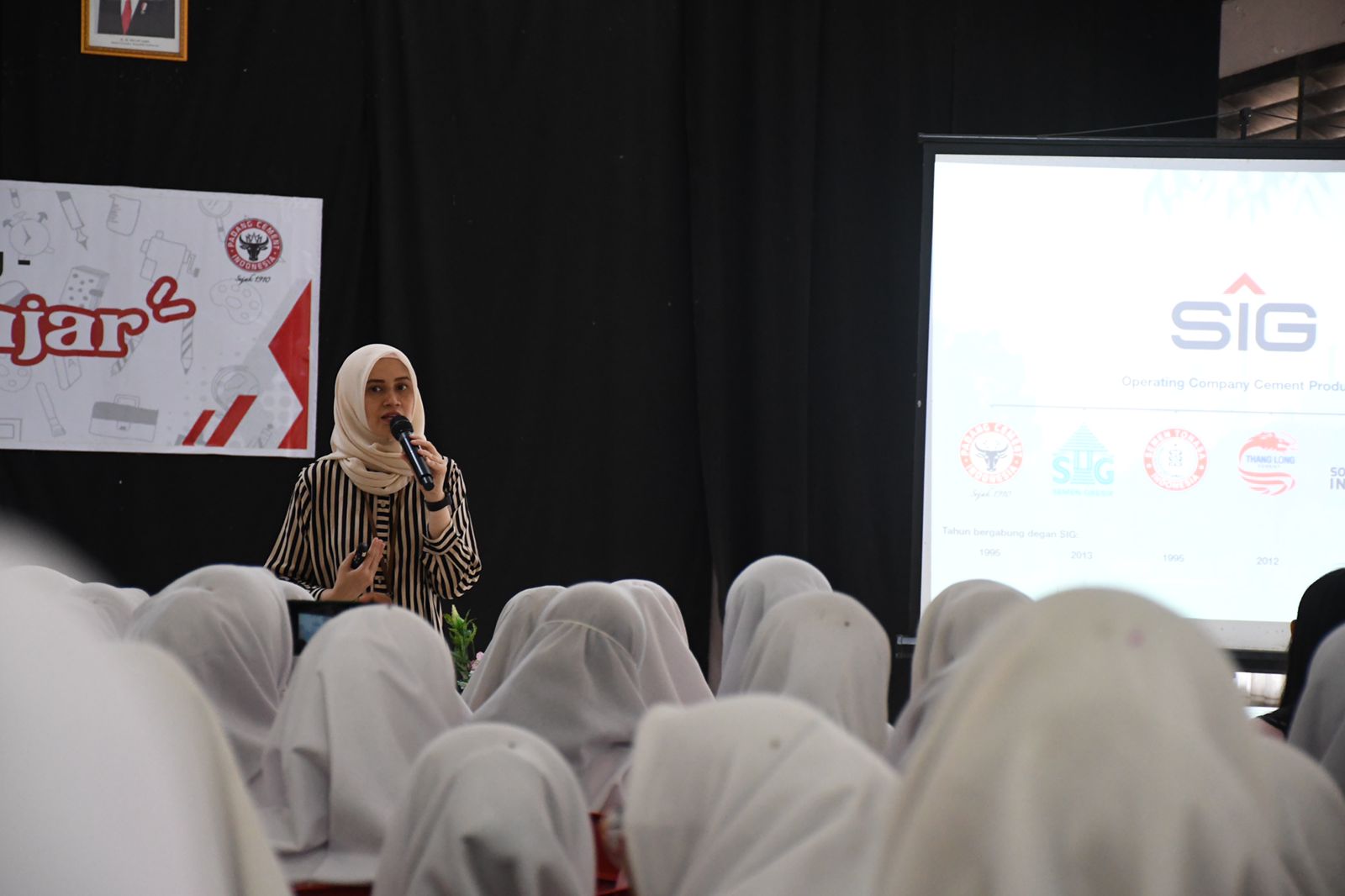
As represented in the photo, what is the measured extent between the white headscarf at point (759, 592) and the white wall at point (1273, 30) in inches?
121

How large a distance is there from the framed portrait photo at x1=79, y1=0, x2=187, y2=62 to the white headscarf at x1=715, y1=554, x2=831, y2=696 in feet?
9.48

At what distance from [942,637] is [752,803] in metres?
1.15

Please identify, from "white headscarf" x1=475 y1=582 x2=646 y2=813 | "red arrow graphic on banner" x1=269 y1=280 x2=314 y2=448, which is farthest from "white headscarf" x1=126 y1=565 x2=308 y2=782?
"red arrow graphic on banner" x1=269 y1=280 x2=314 y2=448

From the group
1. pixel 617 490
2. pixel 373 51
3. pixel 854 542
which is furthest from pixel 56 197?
pixel 854 542

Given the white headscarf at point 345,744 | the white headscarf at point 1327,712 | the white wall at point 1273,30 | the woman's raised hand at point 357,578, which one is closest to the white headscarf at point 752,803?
the white headscarf at point 345,744

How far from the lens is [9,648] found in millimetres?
919

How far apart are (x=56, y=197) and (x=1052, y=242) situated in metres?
3.45

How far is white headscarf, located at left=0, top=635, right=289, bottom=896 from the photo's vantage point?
2.81 ft

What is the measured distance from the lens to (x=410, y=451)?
2.86 metres

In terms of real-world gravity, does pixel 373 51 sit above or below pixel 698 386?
above

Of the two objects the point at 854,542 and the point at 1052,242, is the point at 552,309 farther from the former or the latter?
the point at 1052,242

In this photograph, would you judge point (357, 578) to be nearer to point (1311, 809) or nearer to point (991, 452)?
point (1311, 809)

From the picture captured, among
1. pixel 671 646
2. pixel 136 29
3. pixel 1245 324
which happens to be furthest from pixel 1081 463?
pixel 136 29

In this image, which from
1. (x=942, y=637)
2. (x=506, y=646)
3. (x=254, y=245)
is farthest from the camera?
(x=254, y=245)
